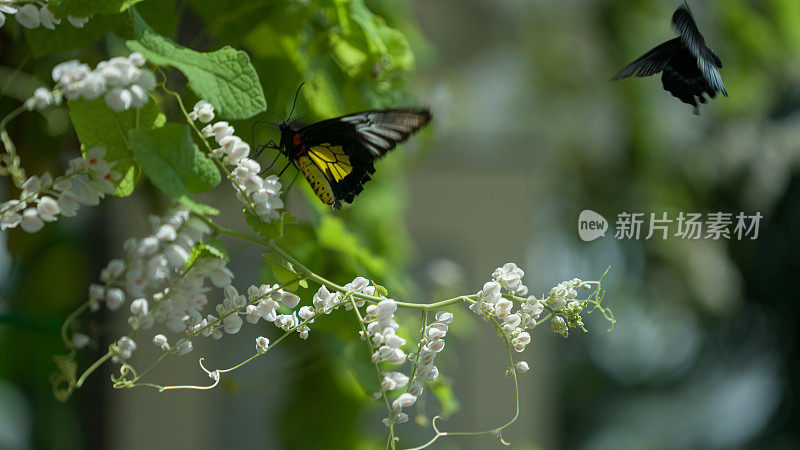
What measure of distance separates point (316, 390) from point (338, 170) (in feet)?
1.92

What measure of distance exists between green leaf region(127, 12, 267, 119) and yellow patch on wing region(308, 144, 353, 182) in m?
0.06

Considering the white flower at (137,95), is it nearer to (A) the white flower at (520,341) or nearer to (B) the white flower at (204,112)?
(B) the white flower at (204,112)

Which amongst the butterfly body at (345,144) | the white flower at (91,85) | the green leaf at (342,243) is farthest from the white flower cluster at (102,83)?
the green leaf at (342,243)

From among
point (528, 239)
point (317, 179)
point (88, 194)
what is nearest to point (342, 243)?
point (317, 179)

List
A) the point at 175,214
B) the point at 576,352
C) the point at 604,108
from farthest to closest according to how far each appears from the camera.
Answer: the point at 576,352
the point at 604,108
the point at 175,214

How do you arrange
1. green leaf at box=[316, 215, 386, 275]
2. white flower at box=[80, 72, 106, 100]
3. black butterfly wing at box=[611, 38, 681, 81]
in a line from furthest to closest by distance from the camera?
green leaf at box=[316, 215, 386, 275], black butterfly wing at box=[611, 38, 681, 81], white flower at box=[80, 72, 106, 100]

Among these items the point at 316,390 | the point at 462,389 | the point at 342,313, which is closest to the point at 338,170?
the point at 342,313

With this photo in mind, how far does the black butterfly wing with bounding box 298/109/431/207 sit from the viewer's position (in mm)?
322

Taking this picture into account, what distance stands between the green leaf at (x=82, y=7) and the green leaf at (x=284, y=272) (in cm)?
13

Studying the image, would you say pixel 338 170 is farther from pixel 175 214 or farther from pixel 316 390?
pixel 316 390

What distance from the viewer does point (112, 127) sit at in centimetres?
28

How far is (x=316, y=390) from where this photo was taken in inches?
34.0

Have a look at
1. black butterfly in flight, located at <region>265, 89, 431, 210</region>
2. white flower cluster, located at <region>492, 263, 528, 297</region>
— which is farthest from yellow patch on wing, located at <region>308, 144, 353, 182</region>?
white flower cluster, located at <region>492, 263, 528, 297</region>

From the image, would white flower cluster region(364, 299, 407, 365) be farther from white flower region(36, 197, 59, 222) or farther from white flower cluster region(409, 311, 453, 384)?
white flower region(36, 197, 59, 222)
